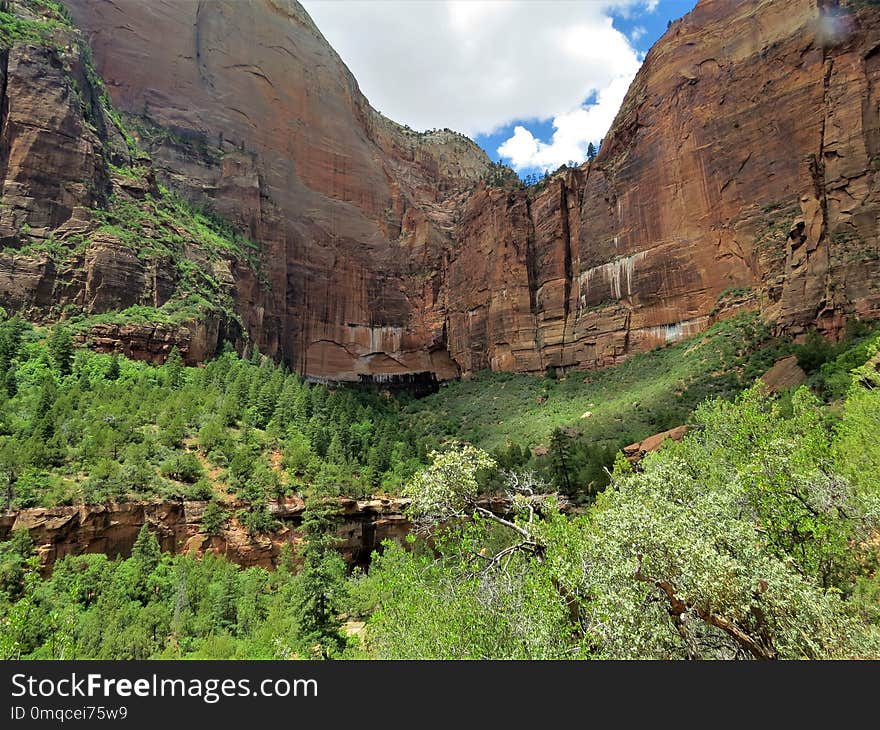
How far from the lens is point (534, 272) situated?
61.7m

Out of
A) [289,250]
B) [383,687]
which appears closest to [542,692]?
[383,687]

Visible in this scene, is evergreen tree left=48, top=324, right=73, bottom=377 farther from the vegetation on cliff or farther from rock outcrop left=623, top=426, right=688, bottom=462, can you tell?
rock outcrop left=623, top=426, right=688, bottom=462

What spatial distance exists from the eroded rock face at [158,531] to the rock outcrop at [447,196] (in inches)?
843

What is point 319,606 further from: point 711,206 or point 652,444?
point 711,206

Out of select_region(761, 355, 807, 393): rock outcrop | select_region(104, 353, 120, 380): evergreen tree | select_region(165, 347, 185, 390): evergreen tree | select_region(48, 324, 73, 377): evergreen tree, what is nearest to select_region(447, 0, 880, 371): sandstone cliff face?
select_region(761, 355, 807, 393): rock outcrop

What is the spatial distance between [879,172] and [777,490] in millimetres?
37247

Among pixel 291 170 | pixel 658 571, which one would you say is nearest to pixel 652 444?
pixel 658 571

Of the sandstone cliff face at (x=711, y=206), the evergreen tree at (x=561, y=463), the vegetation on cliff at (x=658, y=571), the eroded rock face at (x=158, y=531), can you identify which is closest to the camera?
the vegetation on cliff at (x=658, y=571)

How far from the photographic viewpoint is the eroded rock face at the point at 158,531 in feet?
55.9

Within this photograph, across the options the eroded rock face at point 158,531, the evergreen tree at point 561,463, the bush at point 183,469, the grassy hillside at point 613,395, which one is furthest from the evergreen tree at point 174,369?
the evergreen tree at point 561,463

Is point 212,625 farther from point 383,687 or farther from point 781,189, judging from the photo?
point 781,189

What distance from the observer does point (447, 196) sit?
92312 mm

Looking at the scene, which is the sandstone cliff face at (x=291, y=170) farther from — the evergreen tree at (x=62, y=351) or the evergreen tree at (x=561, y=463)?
the evergreen tree at (x=561, y=463)

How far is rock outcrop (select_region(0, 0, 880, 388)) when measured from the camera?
35875mm
